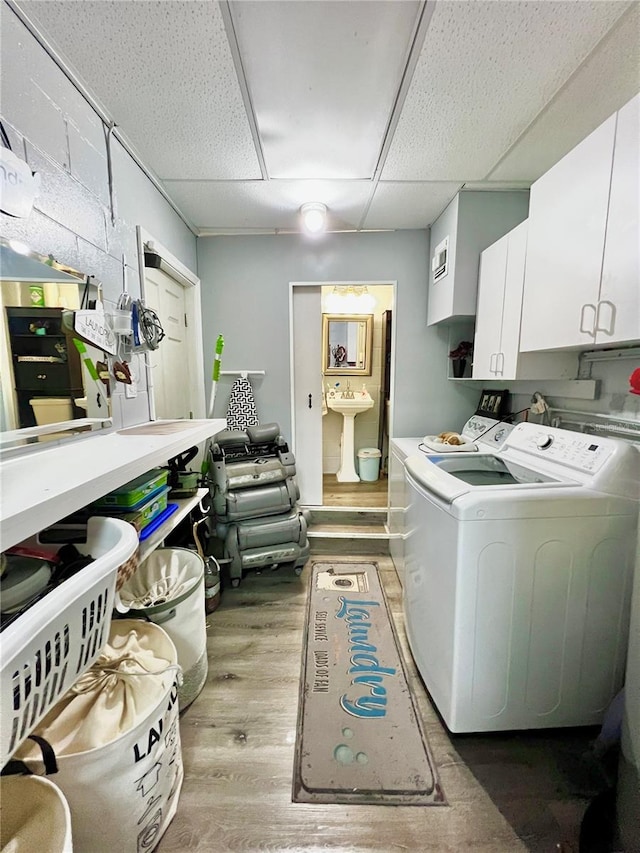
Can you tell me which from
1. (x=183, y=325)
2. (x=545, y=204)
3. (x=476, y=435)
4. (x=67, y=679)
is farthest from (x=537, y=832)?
(x=183, y=325)

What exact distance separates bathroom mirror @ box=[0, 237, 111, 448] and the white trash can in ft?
9.24

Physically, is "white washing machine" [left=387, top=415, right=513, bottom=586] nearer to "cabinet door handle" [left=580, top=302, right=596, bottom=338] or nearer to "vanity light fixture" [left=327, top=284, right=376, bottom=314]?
"cabinet door handle" [left=580, top=302, right=596, bottom=338]

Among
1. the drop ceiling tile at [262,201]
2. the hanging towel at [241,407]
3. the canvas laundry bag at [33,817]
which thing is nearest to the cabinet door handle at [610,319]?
the drop ceiling tile at [262,201]

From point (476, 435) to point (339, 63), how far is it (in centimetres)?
200

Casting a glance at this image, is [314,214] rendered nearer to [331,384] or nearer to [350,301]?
[350,301]

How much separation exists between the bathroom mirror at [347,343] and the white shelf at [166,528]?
2537 millimetres

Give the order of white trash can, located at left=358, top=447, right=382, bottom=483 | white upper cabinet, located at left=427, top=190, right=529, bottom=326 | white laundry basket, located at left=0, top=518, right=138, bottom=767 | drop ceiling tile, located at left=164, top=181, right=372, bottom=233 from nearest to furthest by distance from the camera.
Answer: white laundry basket, located at left=0, top=518, right=138, bottom=767 < drop ceiling tile, located at left=164, top=181, right=372, bottom=233 < white upper cabinet, located at left=427, top=190, right=529, bottom=326 < white trash can, located at left=358, top=447, right=382, bottom=483

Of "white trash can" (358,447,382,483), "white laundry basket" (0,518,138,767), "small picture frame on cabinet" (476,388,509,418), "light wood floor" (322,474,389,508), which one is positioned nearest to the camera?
"white laundry basket" (0,518,138,767)

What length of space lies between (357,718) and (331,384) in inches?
119

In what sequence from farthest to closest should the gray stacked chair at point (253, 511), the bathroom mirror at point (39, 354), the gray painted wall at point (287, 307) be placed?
the gray painted wall at point (287, 307)
the gray stacked chair at point (253, 511)
the bathroom mirror at point (39, 354)

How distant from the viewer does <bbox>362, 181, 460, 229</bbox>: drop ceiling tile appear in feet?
6.20

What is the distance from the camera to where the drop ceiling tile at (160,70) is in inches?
37.5

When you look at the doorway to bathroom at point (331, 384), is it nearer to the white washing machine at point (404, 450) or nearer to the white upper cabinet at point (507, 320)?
the white washing machine at point (404, 450)

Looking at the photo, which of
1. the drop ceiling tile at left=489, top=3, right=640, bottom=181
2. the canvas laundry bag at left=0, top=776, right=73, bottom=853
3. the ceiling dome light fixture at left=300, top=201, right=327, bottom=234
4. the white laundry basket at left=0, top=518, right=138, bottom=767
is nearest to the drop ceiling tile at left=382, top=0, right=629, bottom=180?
the drop ceiling tile at left=489, top=3, right=640, bottom=181
